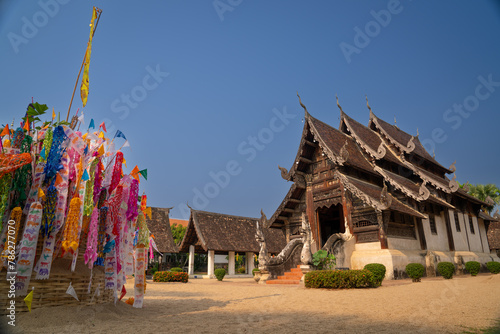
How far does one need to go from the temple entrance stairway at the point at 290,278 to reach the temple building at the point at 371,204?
2.01 feet

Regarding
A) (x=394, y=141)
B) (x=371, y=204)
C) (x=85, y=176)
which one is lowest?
(x=85, y=176)

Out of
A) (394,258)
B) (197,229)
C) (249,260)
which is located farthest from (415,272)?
(249,260)

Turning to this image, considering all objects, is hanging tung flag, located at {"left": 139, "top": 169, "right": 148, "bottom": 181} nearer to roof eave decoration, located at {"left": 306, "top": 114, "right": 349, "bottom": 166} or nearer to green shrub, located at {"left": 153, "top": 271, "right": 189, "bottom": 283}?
roof eave decoration, located at {"left": 306, "top": 114, "right": 349, "bottom": 166}

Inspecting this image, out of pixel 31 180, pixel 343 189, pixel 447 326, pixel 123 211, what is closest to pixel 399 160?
pixel 343 189

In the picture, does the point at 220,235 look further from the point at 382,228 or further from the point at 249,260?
the point at 382,228

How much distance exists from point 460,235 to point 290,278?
12.2 metres

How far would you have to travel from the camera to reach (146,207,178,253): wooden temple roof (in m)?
28.6

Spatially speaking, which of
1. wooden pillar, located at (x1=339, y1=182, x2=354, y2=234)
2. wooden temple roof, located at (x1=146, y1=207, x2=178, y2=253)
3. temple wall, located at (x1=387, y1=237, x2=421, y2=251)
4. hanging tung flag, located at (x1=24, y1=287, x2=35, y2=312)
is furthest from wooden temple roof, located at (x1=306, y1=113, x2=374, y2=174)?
wooden temple roof, located at (x1=146, y1=207, x2=178, y2=253)

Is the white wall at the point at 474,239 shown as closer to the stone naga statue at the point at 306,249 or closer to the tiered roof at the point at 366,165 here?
the tiered roof at the point at 366,165

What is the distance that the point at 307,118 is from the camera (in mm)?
17766

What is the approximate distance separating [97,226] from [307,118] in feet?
45.4

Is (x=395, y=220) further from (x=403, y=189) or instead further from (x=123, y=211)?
(x=123, y=211)

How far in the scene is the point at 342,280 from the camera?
10.8m

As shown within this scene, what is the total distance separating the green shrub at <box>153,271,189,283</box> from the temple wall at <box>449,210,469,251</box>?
1630 centimetres
